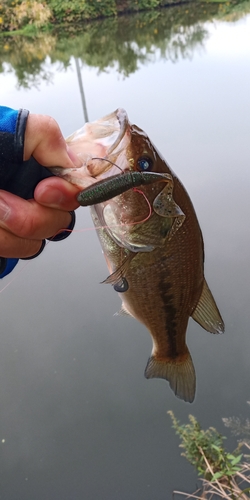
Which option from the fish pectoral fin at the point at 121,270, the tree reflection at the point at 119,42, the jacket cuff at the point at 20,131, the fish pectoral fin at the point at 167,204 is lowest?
the fish pectoral fin at the point at 121,270

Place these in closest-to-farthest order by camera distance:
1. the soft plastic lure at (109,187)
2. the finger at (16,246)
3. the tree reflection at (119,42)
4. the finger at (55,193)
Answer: the soft plastic lure at (109,187) → the finger at (55,193) → the finger at (16,246) → the tree reflection at (119,42)

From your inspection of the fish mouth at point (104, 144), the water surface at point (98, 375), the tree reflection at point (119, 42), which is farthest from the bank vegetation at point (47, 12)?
the fish mouth at point (104, 144)

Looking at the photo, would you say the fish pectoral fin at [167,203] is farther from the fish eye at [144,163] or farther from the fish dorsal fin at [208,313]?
the fish dorsal fin at [208,313]

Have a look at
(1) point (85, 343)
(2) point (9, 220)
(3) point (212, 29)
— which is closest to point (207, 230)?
(1) point (85, 343)

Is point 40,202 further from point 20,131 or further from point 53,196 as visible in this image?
point 20,131

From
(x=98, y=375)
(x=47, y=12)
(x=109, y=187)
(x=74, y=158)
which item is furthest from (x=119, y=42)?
(x=109, y=187)

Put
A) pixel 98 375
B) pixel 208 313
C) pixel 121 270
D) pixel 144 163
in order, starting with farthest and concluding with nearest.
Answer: pixel 98 375 → pixel 208 313 → pixel 121 270 → pixel 144 163
